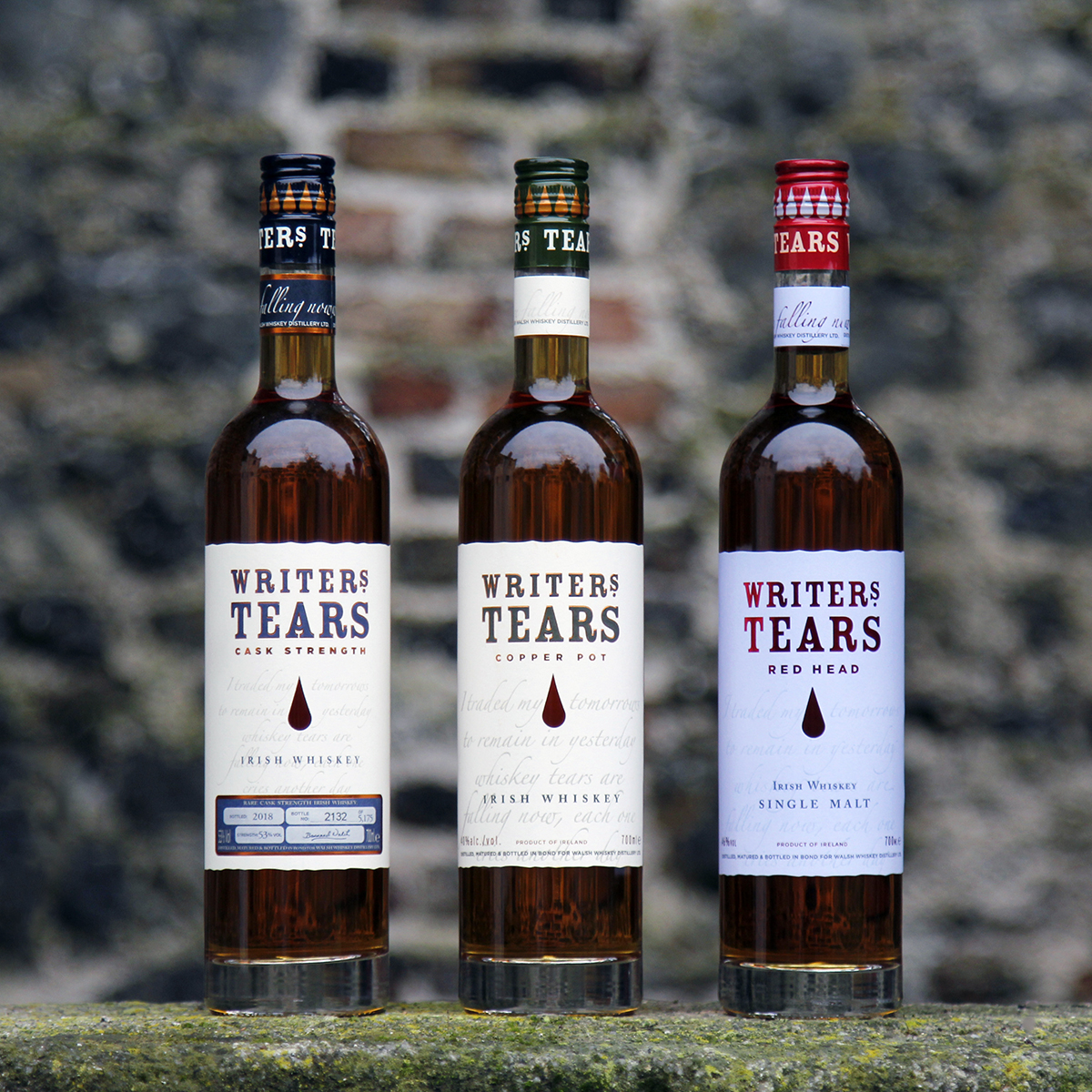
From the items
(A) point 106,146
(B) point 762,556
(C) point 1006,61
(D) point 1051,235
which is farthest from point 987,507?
(A) point 106,146

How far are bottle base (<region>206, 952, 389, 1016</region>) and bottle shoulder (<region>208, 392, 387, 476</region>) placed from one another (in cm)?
31

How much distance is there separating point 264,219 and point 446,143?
510 mm

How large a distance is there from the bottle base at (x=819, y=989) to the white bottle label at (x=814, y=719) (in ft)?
0.21

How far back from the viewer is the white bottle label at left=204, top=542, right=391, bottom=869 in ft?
3.38

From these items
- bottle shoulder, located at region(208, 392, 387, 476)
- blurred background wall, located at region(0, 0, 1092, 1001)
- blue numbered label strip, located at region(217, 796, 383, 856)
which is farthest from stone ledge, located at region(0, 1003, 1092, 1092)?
blurred background wall, located at region(0, 0, 1092, 1001)

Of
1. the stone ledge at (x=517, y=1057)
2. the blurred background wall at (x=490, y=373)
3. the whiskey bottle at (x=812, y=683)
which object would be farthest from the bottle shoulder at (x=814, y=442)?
the blurred background wall at (x=490, y=373)

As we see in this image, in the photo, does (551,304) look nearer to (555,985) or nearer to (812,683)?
(812,683)

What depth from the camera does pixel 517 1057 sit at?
1000mm

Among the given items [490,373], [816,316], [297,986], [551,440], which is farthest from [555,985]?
[490,373]

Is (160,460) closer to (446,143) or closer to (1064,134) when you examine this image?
(446,143)

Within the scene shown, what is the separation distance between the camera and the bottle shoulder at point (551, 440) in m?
1.05

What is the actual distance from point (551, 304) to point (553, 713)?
0.86 ft

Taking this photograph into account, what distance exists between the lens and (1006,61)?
62.7 inches

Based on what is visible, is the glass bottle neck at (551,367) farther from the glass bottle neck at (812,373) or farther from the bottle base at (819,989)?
the bottle base at (819,989)
